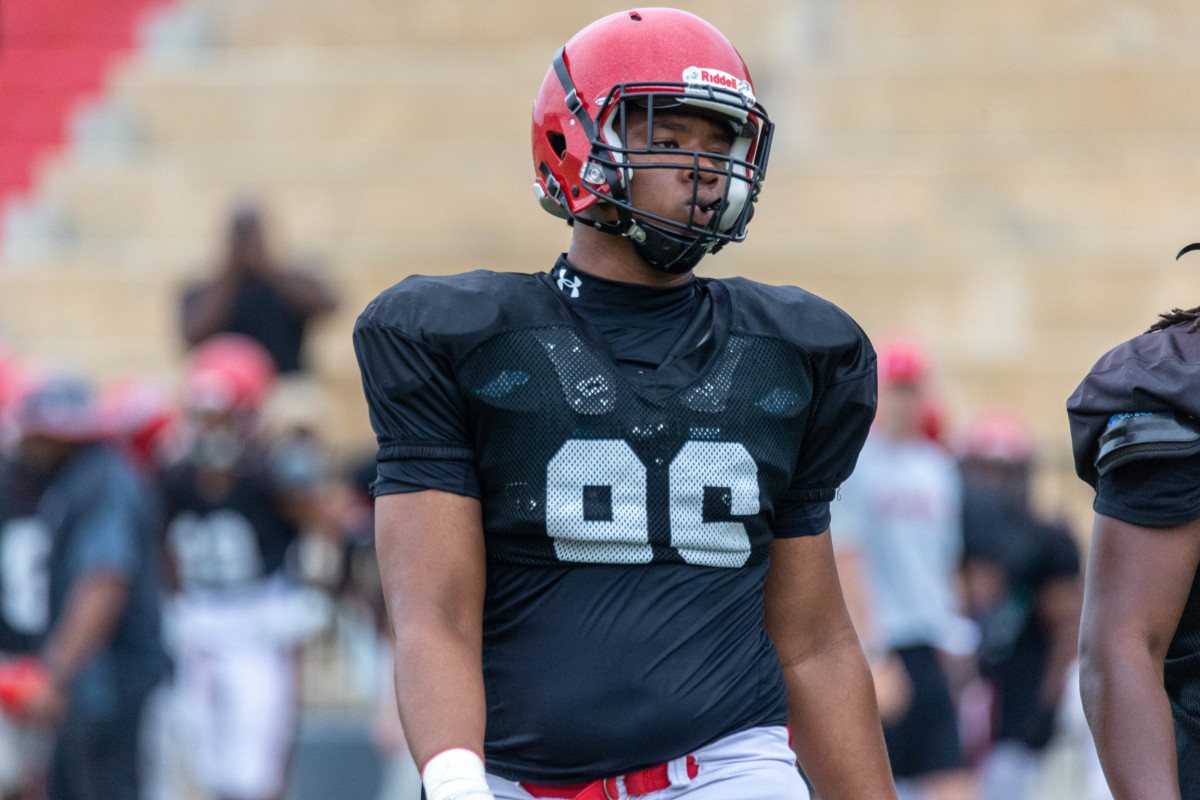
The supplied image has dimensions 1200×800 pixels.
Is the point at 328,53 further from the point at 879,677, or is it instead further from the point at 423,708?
the point at 423,708

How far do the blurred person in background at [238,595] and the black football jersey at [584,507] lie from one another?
5.42m

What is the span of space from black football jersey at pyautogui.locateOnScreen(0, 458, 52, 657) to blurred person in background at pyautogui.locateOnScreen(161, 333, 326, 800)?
974 millimetres

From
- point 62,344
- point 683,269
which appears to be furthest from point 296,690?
point 683,269

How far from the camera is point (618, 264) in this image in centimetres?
283

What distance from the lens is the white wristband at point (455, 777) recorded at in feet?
7.87

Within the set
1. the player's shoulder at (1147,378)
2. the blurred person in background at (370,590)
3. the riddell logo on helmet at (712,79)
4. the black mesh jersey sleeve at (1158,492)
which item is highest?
the riddell logo on helmet at (712,79)

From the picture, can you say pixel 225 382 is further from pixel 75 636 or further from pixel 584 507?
pixel 584 507

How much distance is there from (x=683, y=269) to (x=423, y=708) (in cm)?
77

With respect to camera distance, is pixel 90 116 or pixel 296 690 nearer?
pixel 296 690

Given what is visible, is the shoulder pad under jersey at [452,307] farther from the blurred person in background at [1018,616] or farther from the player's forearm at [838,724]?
the blurred person in background at [1018,616]

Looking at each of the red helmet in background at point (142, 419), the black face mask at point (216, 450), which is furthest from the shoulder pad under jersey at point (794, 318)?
the red helmet in background at point (142, 419)

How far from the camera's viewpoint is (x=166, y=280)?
12453 millimetres

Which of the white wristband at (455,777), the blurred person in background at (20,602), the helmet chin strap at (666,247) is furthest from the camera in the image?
the blurred person in background at (20,602)

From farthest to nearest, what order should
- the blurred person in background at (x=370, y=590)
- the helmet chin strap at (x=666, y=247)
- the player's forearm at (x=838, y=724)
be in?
the blurred person in background at (x=370, y=590) < the player's forearm at (x=838, y=724) < the helmet chin strap at (x=666, y=247)
